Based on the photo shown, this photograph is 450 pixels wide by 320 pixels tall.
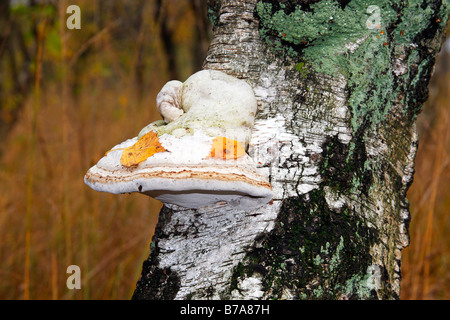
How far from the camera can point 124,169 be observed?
929 millimetres

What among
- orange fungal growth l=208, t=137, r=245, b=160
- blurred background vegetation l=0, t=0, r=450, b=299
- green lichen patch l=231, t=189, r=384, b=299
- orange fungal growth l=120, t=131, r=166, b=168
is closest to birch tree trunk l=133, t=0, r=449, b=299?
green lichen patch l=231, t=189, r=384, b=299

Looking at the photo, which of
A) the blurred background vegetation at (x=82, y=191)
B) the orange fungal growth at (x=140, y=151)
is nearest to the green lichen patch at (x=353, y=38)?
the orange fungal growth at (x=140, y=151)

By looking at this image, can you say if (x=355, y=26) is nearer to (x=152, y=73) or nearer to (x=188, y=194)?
(x=188, y=194)

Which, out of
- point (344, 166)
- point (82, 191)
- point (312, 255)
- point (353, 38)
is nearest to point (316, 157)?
point (344, 166)

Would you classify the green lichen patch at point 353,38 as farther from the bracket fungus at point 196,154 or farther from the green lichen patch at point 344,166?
the bracket fungus at point 196,154

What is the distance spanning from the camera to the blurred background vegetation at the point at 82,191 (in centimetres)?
200

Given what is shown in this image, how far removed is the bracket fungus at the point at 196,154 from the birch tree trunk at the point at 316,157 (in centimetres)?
7

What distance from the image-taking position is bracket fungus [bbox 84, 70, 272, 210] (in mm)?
842

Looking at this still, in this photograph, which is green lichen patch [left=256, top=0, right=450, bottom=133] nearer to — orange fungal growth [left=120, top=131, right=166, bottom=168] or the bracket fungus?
the bracket fungus

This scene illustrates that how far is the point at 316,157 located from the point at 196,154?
1.17 feet

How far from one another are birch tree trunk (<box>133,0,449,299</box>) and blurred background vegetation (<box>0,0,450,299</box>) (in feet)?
2.81

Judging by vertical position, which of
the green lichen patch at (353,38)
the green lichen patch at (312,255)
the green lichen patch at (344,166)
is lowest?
the green lichen patch at (312,255)

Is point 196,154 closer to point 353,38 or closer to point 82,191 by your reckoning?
point 353,38
